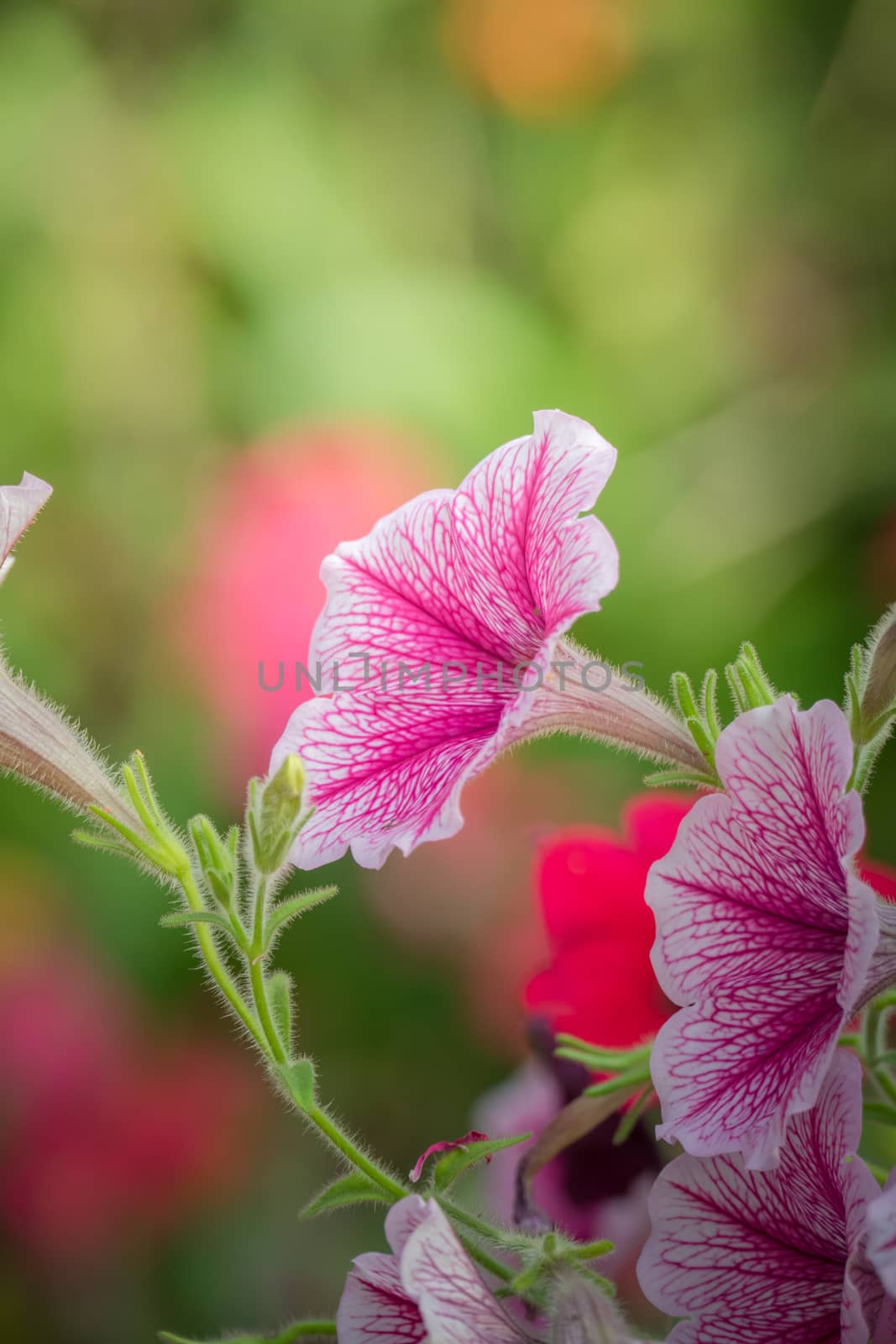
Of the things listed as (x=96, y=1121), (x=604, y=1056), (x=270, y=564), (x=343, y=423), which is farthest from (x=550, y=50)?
(x=604, y=1056)

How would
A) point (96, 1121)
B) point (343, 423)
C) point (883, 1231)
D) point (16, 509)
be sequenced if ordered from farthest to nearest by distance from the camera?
point (343, 423), point (96, 1121), point (16, 509), point (883, 1231)

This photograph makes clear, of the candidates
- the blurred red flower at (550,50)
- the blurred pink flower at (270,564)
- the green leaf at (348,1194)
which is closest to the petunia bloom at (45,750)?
the green leaf at (348,1194)

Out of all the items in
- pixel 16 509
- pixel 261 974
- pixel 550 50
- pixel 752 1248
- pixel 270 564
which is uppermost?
pixel 550 50

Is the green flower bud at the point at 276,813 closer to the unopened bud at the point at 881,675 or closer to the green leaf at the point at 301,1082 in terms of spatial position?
the green leaf at the point at 301,1082

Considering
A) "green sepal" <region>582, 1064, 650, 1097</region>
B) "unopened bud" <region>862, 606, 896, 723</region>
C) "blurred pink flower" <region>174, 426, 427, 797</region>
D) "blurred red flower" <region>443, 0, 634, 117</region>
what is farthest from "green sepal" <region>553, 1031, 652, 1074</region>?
"blurred red flower" <region>443, 0, 634, 117</region>

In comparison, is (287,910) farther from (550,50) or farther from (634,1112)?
(550,50)

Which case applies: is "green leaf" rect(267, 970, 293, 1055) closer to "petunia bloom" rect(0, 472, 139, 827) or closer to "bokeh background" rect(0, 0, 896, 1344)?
"petunia bloom" rect(0, 472, 139, 827)
